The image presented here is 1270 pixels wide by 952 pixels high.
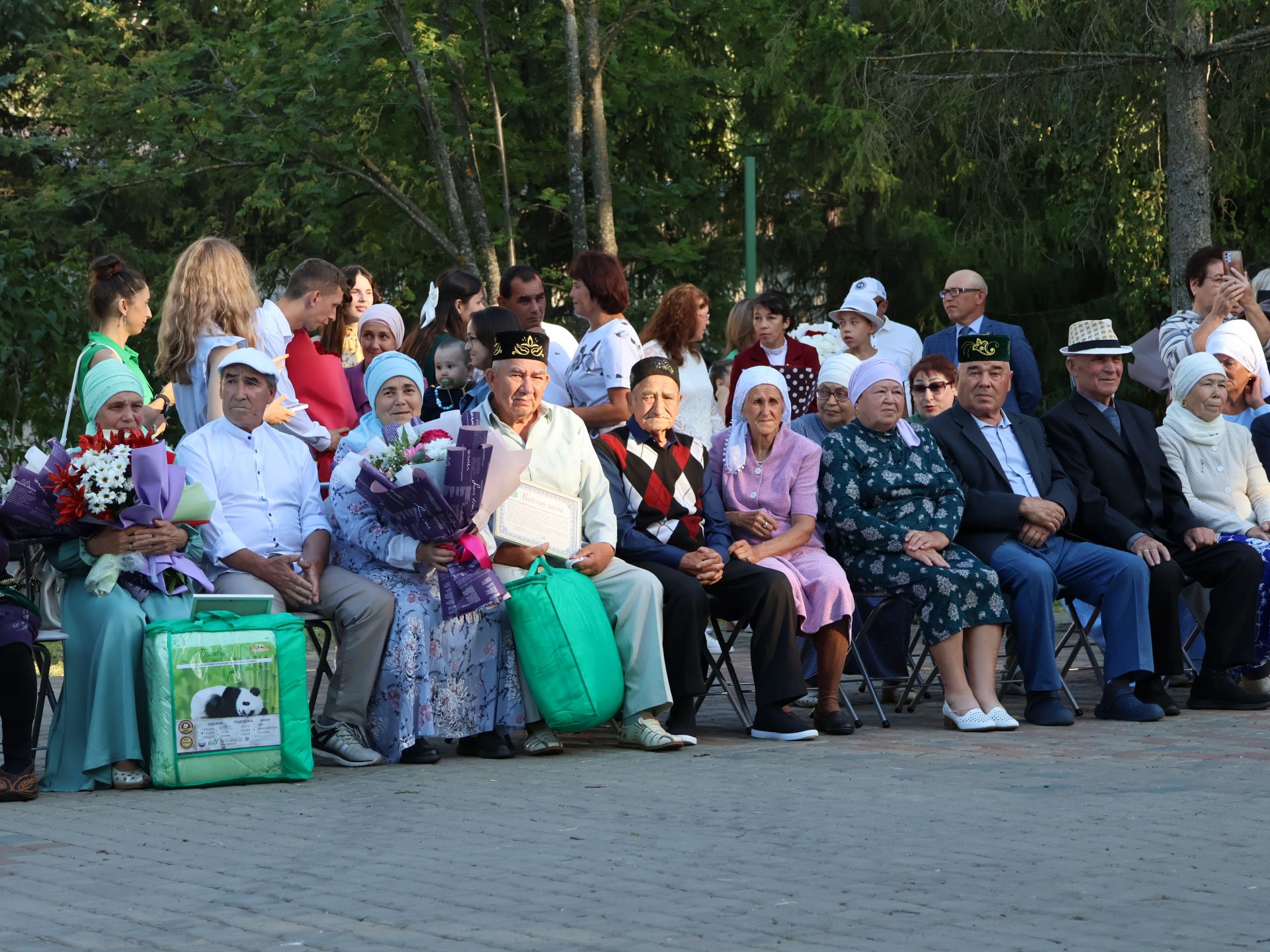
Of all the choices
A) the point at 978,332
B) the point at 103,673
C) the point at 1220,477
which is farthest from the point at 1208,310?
the point at 103,673

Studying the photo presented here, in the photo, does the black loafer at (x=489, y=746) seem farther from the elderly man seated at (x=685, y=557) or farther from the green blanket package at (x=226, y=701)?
the green blanket package at (x=226, y=701)

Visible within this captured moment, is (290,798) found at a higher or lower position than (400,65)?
lower

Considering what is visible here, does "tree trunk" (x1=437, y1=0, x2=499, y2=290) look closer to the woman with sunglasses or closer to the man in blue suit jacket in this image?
the man in blue suit jacket

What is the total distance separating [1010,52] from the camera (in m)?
15.1

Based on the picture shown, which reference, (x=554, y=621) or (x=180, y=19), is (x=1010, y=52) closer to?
(x=554, y=621)

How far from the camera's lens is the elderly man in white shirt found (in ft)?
28.9

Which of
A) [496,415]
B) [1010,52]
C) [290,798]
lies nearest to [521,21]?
[1010,52]

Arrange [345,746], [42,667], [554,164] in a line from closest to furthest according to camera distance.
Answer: [42,667] → [345,746] → [554,164]

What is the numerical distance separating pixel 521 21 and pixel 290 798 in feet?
55.3

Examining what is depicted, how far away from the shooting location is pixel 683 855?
5539 millimetres

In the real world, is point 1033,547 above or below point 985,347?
below

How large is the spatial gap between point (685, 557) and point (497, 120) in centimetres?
1412

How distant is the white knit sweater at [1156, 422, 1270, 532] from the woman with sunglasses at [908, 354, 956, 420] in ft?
3.75

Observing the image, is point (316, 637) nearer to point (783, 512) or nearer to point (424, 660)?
point (424, 660)
